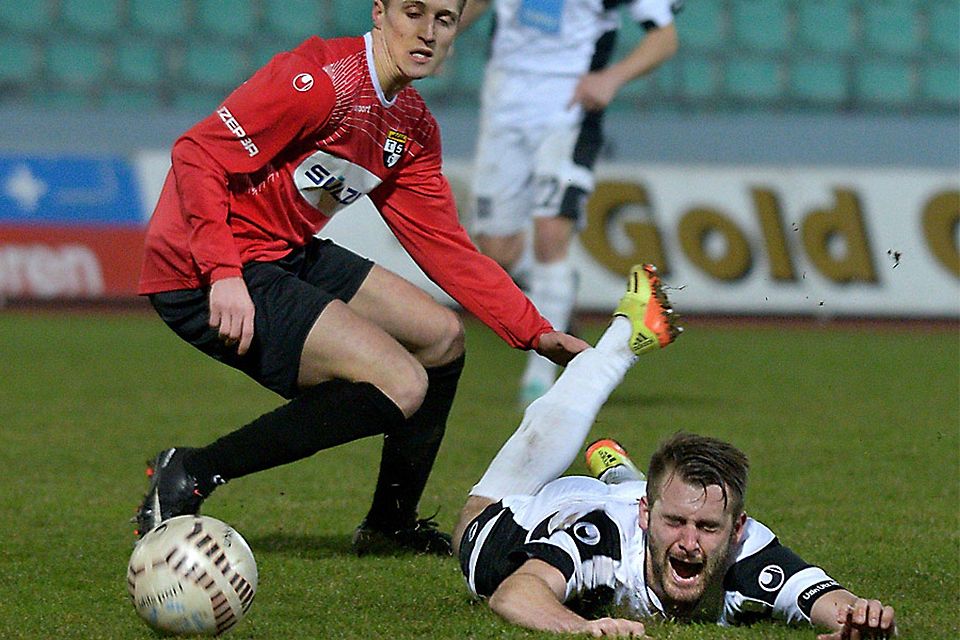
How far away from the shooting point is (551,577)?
3.44 m

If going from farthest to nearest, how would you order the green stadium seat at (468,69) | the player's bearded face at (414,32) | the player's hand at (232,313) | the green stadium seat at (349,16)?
the green stadium seat at (349,16), the green stadium seat at (468,69), the player's bearded face at (414,32), the player's hand at (232,313)

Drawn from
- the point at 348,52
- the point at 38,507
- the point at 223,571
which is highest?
the point at 348,52

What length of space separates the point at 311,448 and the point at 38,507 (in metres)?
1.41

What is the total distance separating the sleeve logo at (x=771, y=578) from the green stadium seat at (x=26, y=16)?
13602mm

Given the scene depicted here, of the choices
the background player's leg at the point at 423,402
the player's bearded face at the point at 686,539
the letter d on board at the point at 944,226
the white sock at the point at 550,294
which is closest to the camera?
the player's bearded face at the point at 686,539

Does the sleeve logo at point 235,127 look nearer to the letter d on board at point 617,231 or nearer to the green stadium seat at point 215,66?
the letter d on board at point 617,231

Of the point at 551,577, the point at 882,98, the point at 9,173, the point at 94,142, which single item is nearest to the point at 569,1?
the point at 551,577

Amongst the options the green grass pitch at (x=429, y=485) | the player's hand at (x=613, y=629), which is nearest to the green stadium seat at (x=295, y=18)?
the green grass pitch at (x=429, y=485)

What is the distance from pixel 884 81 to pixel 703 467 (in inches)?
543

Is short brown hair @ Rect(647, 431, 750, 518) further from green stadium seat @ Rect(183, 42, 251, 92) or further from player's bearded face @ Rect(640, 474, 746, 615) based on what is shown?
green stadium seat @ Rect(183, 42, 251, 92)

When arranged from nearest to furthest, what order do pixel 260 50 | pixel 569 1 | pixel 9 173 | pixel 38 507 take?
1. pixel 38 507
2. pixel 569 1
3. pixel 9 173
4. pixel 260 50

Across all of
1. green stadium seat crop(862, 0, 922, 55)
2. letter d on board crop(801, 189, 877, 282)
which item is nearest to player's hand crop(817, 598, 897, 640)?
letter d on board crop(801, 189, 877, 282)

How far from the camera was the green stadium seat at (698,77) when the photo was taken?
1619 centimetres

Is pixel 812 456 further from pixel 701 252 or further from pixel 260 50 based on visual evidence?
pixel 260 50
